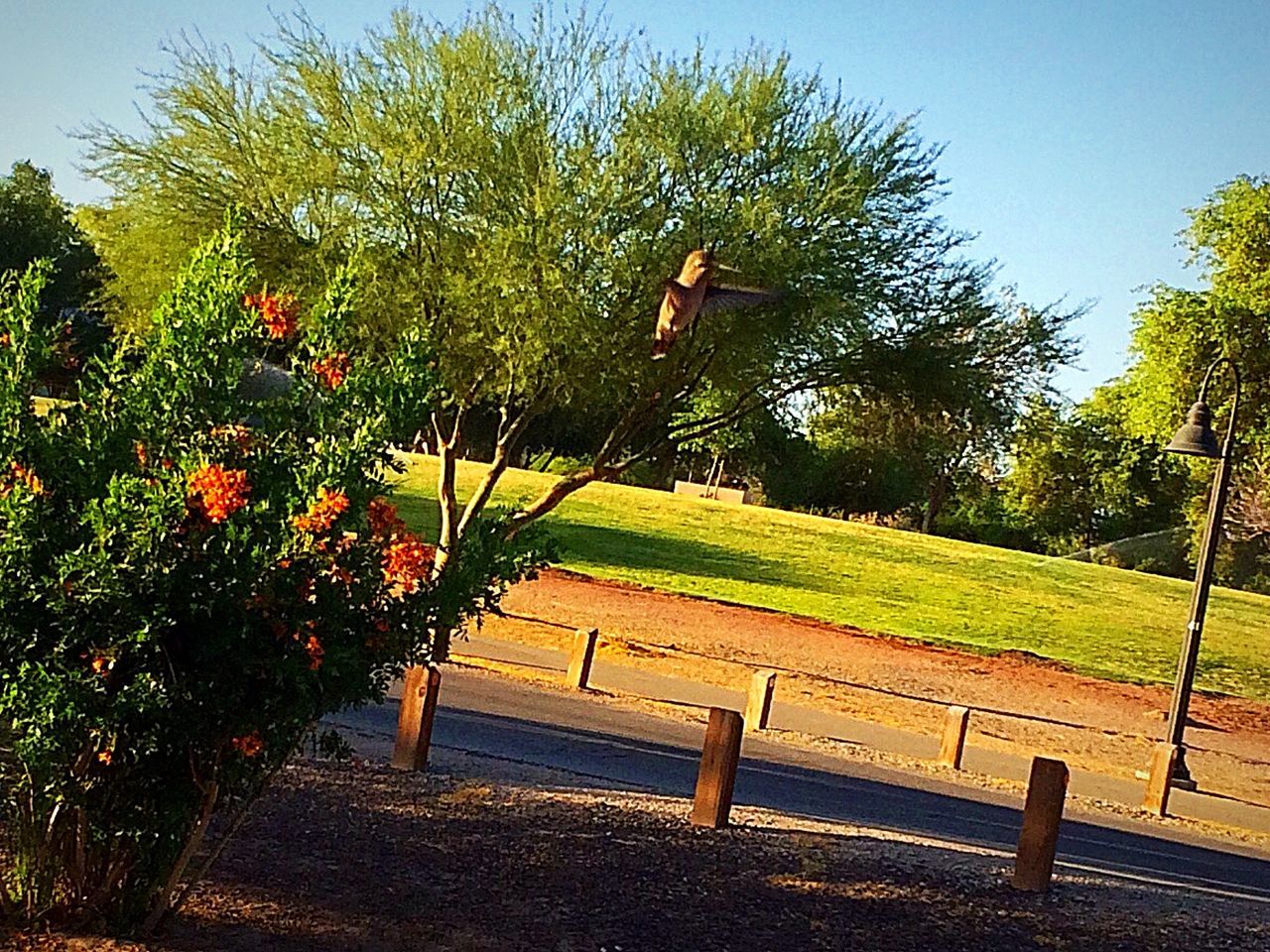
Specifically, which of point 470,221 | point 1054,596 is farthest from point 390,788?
point 1054,596

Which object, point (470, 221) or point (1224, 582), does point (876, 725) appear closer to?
point (470, 221)

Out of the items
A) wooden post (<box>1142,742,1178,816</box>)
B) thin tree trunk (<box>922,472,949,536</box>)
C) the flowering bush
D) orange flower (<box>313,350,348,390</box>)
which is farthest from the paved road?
thin tree trunk (<box>922,472,949,536</box>)

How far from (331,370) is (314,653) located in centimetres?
110

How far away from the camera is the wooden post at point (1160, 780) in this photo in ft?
52.7

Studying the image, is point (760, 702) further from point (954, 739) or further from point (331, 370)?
point (331, 370)

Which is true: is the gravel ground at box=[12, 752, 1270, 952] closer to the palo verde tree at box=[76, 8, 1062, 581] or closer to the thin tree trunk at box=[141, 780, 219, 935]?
the thin tree trunk at box=[141, 780, 219, 935]

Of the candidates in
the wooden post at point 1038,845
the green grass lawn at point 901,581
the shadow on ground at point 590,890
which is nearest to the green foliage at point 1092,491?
the green grass lawn at point 901,581

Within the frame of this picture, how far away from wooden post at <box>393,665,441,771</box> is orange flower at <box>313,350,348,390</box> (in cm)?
411

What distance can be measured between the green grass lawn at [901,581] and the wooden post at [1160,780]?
39.6 ft

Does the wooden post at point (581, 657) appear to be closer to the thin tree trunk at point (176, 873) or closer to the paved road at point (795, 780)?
the paved road at point (795, 780)

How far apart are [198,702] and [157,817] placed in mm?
519

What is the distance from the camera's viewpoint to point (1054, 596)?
38.2m

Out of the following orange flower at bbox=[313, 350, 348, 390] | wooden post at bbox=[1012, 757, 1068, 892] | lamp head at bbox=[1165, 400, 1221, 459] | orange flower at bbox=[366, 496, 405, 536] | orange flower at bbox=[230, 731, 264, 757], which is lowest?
wooden post at bbox=[1012, 757, 1068, 892]

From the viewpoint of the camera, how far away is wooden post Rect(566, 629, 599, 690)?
18.4m
